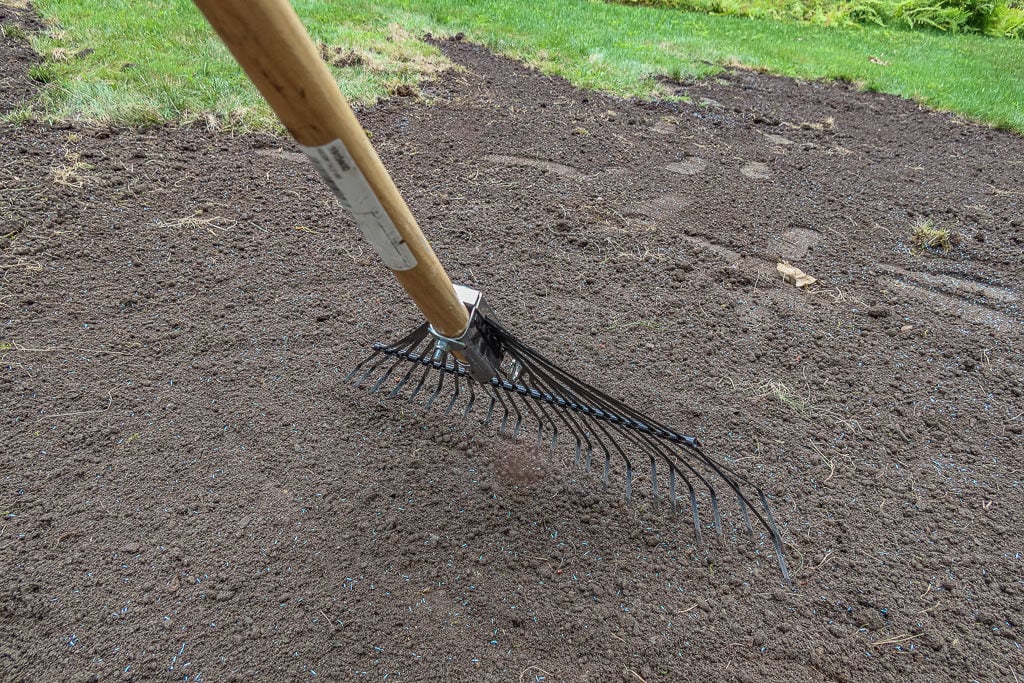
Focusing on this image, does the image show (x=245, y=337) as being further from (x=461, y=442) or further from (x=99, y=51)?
(x=99, y=51)

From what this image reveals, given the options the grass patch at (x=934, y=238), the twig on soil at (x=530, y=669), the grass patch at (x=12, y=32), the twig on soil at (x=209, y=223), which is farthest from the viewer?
the grass patch at (x=12, y=32)

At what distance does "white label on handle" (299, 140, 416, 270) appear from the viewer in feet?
3.80

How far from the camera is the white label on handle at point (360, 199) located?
45.6 inches

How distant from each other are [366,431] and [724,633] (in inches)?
50.3

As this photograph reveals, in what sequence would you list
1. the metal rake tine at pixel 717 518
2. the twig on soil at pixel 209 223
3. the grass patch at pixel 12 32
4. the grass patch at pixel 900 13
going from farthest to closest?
the grass patch at pixel 900 13
the grass patch at pixel 12 32
the twig on soil at pixel 209 223
the metal rake tine at pixel 717 518

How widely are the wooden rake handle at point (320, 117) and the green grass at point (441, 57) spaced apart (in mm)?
3034

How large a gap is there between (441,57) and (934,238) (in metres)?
4.30

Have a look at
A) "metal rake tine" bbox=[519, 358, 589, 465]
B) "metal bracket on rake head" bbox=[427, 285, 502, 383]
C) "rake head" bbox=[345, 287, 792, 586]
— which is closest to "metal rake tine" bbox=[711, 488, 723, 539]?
"rake head" bbox=[345, 287, 792, 586]

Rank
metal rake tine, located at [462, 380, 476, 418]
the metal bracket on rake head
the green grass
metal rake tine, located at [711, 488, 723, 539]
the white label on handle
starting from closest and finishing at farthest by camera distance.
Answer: the white label on handle → the metal bracket on rake head → metal rake tine, located at [711, 488, 723, 539] → metal rake tine, located at [462, 380, 476, 418] → the green grass

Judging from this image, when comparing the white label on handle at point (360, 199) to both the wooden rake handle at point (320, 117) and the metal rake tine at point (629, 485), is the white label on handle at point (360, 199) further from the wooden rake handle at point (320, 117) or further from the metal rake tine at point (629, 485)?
the metal rake tine at point (629, 485)

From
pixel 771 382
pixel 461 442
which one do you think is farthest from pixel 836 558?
pixel 461 442

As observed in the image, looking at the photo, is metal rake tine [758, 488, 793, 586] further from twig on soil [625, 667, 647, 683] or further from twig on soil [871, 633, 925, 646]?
twig on soil [625, 667, 647, 683]

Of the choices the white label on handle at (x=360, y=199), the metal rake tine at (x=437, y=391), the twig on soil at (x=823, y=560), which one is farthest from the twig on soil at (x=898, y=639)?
the white label on handle at (x=360, y=199)

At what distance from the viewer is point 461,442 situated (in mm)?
2045
